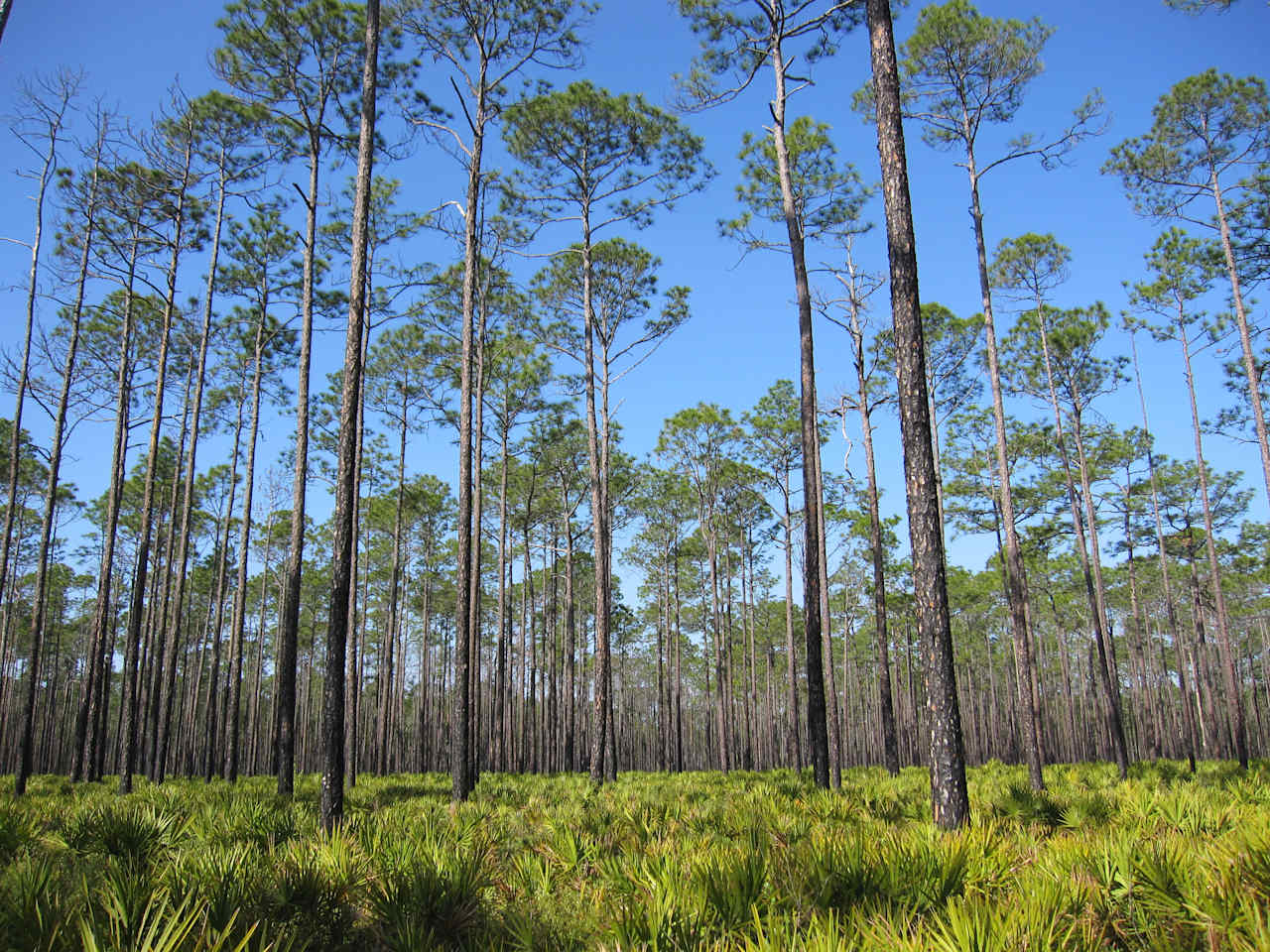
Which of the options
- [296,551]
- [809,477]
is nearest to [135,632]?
[296,551]

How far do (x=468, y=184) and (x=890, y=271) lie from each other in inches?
414

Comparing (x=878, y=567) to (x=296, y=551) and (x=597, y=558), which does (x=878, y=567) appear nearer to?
(x=597, y=558)

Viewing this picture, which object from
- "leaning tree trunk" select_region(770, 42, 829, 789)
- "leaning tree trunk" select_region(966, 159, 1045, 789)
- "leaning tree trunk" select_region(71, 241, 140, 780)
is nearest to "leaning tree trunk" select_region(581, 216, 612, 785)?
"leaning tree trunk" select_region(770, 42, 829, 789)

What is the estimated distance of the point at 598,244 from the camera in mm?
19969

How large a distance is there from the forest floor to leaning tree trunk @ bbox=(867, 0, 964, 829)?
2.27 ft

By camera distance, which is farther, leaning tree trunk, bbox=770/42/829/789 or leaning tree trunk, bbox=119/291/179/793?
leaning tree trunk, bbox=119/291/179/793

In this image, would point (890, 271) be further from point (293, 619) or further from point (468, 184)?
point (293, 619)

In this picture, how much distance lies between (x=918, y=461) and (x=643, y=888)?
4951mm

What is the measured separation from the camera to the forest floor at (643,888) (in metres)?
2.73

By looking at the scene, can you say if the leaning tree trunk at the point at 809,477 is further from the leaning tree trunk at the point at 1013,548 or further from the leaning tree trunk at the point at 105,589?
the leaning tree trunk at the point at 105,589

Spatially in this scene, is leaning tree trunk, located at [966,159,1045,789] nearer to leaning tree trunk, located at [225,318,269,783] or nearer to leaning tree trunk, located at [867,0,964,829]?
leaning tree trunk, located at [867,0,964,829]

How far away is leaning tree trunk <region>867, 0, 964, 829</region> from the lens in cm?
628

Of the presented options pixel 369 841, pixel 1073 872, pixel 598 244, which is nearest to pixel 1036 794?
pixel 1073 872

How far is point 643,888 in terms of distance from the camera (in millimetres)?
3781
